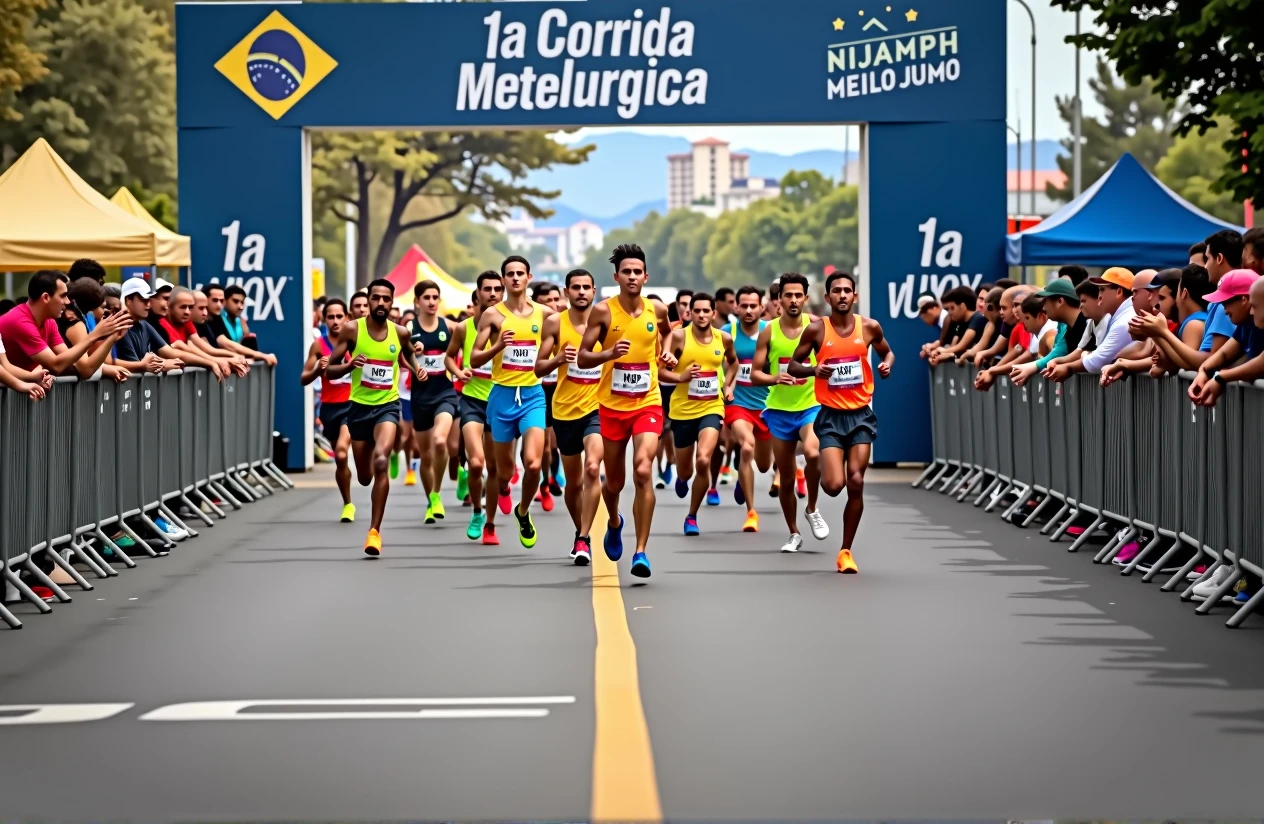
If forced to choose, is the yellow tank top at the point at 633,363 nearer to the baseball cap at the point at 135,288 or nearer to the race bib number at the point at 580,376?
the race bib number at the point at 580,376

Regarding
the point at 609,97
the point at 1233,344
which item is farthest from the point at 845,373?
the point at 609,97

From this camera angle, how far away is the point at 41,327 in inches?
530

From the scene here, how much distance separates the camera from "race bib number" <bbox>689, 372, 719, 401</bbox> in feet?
58.6

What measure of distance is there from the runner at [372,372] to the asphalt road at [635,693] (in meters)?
1.85

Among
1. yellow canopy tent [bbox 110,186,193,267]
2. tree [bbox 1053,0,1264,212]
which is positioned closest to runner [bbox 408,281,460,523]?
yellow canopy tent [bbox 110,186,193,267]

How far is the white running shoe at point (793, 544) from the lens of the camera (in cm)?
1558

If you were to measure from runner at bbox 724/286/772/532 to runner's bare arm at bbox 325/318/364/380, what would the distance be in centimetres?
325

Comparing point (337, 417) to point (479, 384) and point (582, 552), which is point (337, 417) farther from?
point (582, 552)

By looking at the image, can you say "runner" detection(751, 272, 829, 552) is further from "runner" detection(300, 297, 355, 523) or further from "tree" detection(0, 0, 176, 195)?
"tree" detection(0, 0, 176, 195)

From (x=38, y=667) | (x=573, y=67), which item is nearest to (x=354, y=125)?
(x=573, y=67)

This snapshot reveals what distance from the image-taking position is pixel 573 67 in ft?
83.6

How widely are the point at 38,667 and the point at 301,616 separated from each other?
2.08 metres

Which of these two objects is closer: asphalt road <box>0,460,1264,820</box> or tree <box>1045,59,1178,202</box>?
asphalt road <box>0,460,1264,820</box>

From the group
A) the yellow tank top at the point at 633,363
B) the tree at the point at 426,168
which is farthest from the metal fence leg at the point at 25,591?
the tree at the point at 426,168
